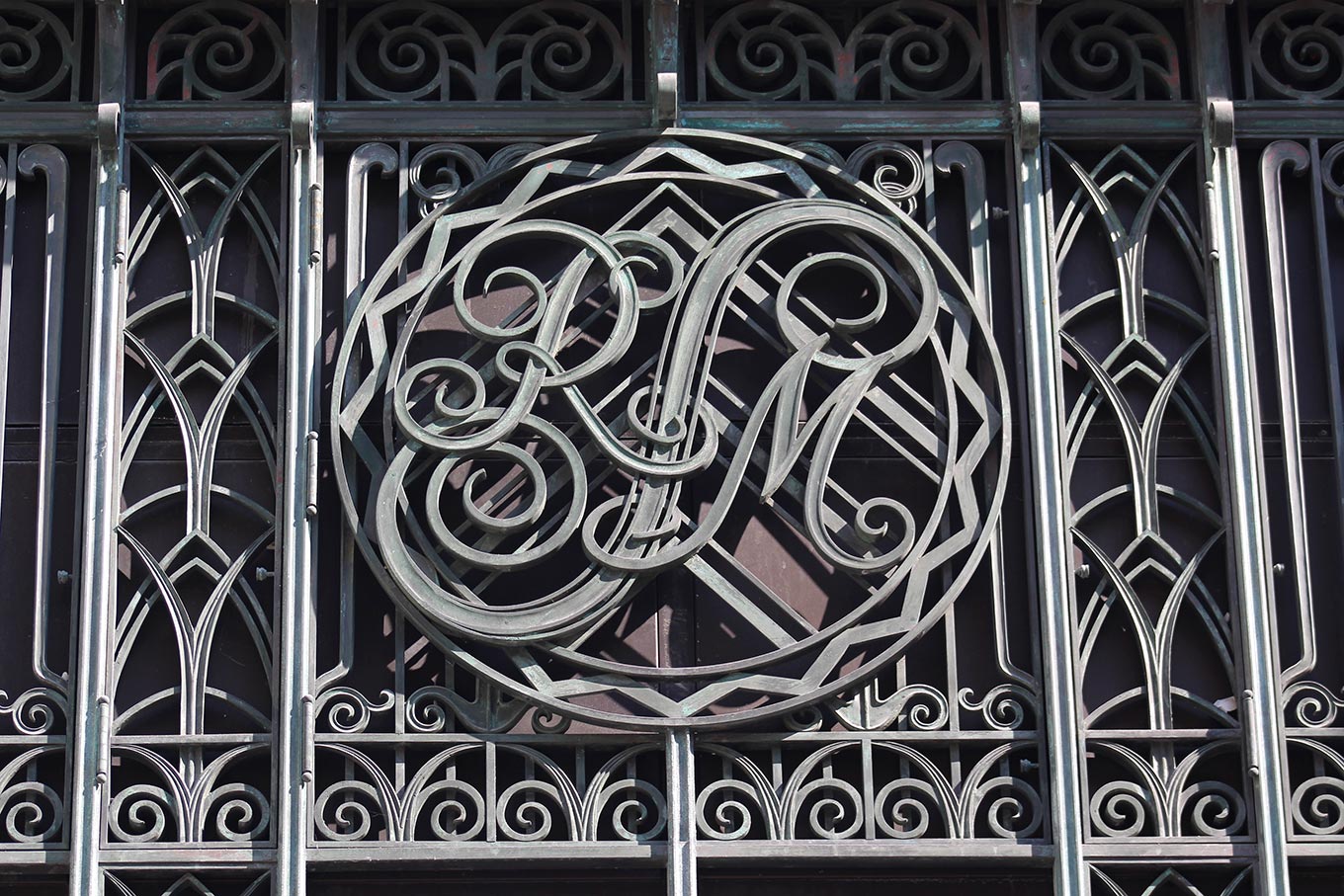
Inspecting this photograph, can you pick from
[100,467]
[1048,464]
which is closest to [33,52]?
[100,467]

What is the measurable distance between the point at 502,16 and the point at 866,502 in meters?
2.99

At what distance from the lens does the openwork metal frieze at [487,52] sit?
11469 millimetres

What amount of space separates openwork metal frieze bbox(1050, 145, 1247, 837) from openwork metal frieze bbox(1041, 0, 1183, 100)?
342 mm

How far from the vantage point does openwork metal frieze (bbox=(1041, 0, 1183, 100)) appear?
11.5 meters

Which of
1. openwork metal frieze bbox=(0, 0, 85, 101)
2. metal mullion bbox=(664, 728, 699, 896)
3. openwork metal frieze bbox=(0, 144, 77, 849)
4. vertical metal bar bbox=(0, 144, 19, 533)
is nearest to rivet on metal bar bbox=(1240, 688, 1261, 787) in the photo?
metal mullion bbox=(664, 728, 699, 896)

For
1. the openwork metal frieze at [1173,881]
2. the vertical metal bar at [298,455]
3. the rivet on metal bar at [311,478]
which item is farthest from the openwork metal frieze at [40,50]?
the openwork metal frieze at [1173,881]

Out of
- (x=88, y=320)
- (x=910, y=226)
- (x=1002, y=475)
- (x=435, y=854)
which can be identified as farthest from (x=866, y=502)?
(x=88, y=320)

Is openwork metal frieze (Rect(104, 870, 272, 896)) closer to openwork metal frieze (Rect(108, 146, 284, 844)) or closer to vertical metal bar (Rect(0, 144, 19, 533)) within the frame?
openwork metal frieze (Rect(108, 146, 284, 844))

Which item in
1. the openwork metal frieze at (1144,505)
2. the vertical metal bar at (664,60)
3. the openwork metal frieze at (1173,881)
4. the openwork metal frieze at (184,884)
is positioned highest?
the vertical metal bar at (664,60)

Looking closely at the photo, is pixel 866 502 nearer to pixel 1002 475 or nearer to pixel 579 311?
pixel 1002 475

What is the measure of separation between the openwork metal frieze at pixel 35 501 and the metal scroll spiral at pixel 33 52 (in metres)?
0.32

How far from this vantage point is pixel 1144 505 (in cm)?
1088

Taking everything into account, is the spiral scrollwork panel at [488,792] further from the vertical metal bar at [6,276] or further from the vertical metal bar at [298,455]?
the vertical metal bar at [6,276]

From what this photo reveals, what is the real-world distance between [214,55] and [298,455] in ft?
6.95
